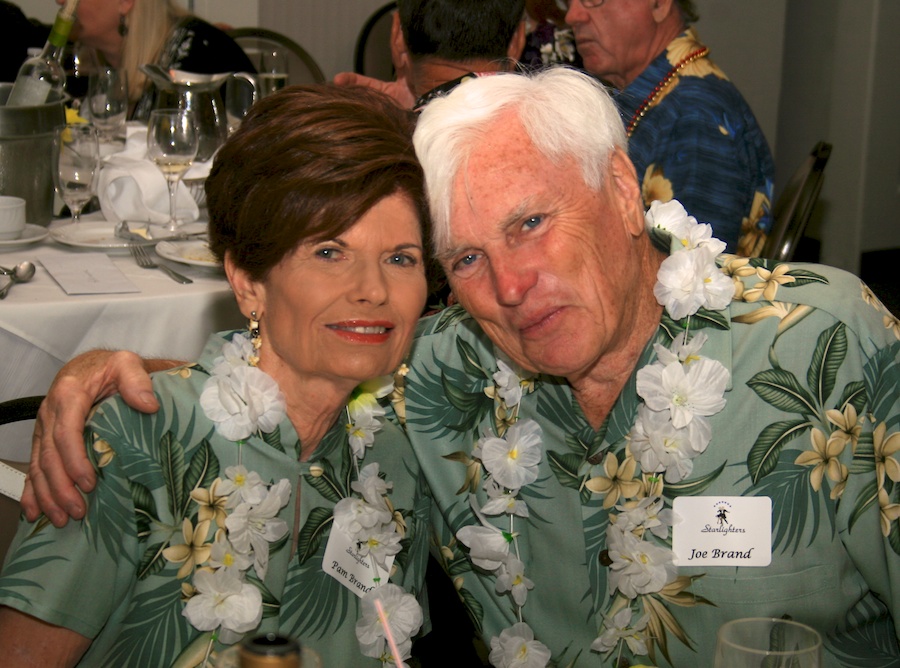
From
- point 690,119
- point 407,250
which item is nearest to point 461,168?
point 407,250

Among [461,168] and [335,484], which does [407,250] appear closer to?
[461,168]

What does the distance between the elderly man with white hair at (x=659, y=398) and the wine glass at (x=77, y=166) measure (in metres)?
1.40

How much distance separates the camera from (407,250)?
5.72ft

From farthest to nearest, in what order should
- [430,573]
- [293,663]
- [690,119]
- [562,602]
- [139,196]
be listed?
[690,119] → [139,196] → [430,573] → [562,602] → [293,663]

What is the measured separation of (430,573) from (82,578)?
1.03 m

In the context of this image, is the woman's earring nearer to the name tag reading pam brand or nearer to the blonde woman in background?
the name tag reading pam brand

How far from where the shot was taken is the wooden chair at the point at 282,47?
6238 mm

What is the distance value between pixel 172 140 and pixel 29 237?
468 millimetres

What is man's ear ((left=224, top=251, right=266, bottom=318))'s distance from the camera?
178 centimetres

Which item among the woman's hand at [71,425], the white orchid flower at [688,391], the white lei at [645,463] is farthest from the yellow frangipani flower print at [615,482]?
the woman's hand at [71,425]

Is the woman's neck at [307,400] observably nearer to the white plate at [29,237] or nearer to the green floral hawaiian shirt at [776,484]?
the green floral hawaiian shirt at [776,484]

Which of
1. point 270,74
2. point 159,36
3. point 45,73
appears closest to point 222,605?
point 45,73

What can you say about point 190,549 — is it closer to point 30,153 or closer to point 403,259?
point 403,259

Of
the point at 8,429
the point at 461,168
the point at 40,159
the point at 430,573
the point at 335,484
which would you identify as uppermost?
the point at 461,168
